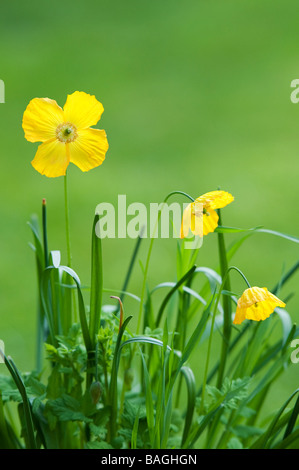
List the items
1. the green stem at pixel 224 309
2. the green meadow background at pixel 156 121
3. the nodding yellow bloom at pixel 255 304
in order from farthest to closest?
the green meadow background at pixel 156 121 → the green stem at pixel 224 309 → the nodding yellow bloom at pixel 255 304

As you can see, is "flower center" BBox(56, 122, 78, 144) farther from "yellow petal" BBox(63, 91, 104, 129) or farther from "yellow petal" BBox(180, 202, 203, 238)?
"yellow petal" BBox(180, 202, 203, 238)

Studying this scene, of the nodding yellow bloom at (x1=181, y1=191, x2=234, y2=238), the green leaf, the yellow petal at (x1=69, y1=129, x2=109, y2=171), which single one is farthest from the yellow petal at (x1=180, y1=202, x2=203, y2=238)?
the green leaf

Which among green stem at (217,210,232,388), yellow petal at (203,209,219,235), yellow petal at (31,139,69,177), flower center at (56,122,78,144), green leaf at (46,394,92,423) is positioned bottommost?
green leaf at (46,394,92,423)

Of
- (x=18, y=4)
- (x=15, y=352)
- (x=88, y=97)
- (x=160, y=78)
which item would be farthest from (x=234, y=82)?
(x=88, y=97)

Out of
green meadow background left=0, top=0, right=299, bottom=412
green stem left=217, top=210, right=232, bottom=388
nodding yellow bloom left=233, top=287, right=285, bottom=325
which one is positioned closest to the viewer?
nodding yellow bloom left=233, top=287, right=285, bottom=325

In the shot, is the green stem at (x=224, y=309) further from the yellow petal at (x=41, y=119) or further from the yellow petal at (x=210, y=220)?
the yellow petal at (x=41, y=119)

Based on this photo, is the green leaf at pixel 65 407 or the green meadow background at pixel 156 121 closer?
the green leaf at pixel 65 407

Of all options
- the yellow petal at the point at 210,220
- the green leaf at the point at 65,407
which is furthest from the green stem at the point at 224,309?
the green leaf at the point at 65,407
